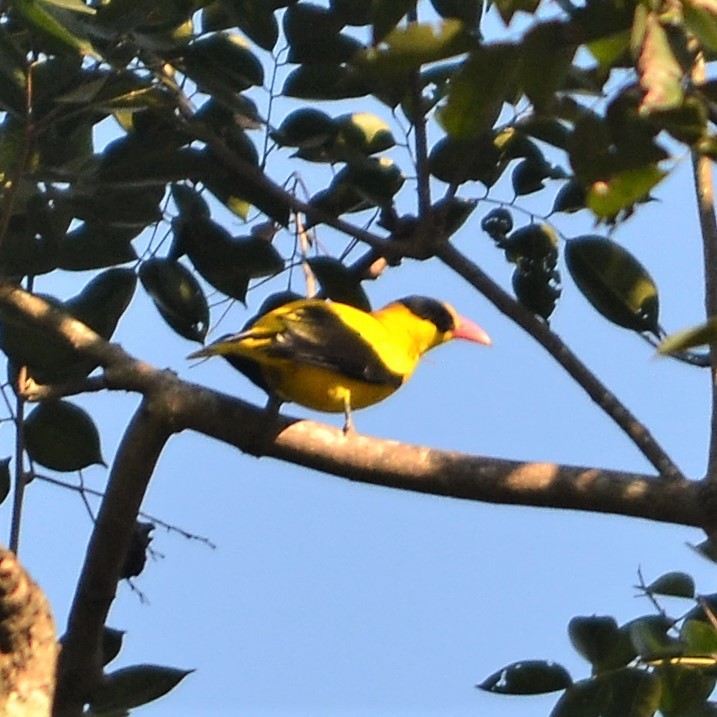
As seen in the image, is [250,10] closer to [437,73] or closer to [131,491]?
[437,73]

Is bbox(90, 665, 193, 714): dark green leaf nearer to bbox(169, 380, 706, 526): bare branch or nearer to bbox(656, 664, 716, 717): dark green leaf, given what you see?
bbox(169, 380, 706, 526): bare branch

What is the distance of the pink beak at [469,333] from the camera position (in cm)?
389

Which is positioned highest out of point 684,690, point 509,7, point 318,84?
point 318,84

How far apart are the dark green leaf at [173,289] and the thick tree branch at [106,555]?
0.34 metres

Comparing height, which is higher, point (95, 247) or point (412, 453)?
point (95, 247)

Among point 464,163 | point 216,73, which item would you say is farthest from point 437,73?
point 216,73

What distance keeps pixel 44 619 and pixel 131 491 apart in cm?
34

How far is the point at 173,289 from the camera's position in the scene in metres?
2.30

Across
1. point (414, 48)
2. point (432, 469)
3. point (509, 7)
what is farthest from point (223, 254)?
point (414, 48)

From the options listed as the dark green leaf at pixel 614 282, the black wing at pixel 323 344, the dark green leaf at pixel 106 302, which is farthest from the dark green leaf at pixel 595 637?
the black wing at pixel 323 344

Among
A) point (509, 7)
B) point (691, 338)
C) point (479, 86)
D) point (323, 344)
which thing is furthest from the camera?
point (323, 344)

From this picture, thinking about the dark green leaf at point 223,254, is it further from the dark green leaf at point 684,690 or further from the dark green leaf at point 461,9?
the dark green leaf at point 684,690

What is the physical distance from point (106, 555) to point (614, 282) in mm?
921

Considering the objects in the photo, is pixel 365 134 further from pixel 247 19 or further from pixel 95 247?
pixel 95 247
